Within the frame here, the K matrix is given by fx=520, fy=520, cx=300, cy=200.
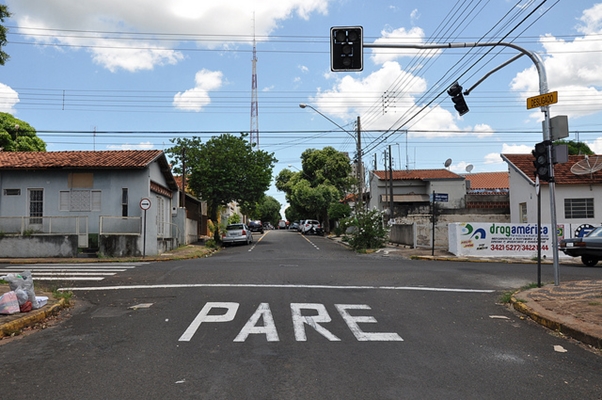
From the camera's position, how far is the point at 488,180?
63062mm

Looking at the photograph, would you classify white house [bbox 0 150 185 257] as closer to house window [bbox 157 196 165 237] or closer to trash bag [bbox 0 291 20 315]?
house window [bbox 157 196 165 237]

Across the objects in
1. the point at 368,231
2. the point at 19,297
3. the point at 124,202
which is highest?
the point at 124,202

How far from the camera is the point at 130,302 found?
34.8ft

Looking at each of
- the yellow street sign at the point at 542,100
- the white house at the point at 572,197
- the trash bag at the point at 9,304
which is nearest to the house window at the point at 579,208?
the white house at the point at 572,197

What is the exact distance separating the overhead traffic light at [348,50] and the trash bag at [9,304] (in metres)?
7.54

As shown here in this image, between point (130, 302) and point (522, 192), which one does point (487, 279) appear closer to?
point (130, 302)

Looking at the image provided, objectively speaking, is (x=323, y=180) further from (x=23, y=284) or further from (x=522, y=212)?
(x=23, y=284)

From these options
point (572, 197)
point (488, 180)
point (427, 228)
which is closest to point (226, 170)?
point (427, 228)

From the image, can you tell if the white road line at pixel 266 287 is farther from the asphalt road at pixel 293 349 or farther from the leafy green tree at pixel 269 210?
the leafy green tree at pixel 269 210

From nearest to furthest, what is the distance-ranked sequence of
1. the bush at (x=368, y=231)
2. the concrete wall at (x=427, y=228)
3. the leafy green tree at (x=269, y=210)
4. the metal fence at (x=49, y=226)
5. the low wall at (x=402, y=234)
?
the metal fence at (x=49, y=226)
the concrete wall at (x=427, y=228)
the bush at (x=368, y=231)
the low wall at (x=402, y=234)
the leafy green tree at (x=269, y=210)

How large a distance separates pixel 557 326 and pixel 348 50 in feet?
21.7

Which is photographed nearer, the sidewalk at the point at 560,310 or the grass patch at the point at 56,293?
the sidewalk at the point at 560,310

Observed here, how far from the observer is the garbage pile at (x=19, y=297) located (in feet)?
29.2

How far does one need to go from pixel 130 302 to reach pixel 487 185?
2264 inches
